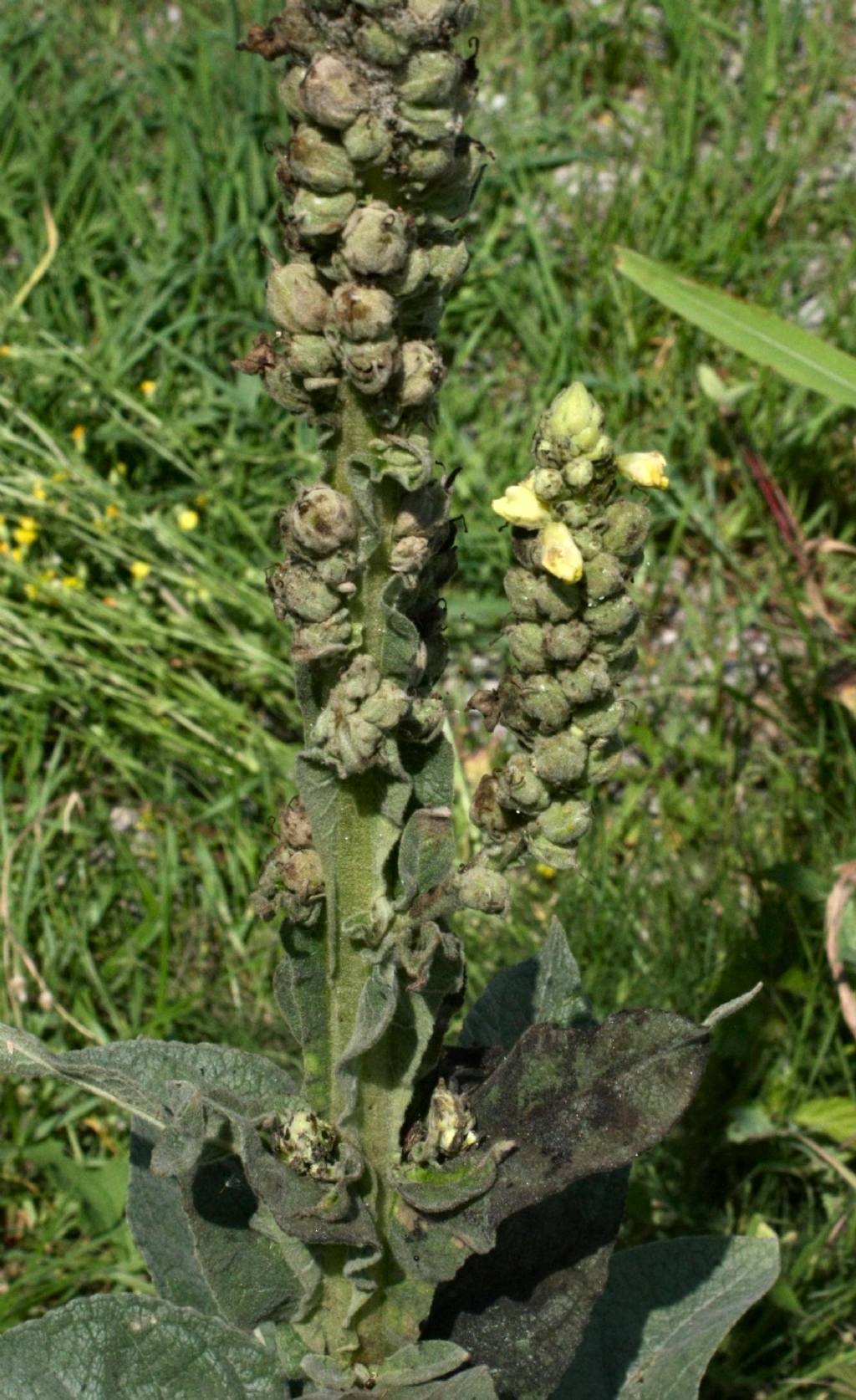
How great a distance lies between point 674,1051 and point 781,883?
1407 mm

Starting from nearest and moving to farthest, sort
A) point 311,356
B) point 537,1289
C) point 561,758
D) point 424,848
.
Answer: point 311,356 < point 561,758 < point 424,848 < point 537,1289

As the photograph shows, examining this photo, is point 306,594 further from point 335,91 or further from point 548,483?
point 335,91

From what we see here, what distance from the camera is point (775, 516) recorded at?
12.9 ft

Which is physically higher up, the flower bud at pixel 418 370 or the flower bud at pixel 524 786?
the flower bud at pixel 418 370

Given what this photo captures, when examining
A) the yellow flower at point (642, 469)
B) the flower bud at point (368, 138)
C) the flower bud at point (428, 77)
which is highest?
the flower bud at point (428, 77)

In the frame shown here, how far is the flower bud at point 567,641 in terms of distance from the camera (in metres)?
1.49

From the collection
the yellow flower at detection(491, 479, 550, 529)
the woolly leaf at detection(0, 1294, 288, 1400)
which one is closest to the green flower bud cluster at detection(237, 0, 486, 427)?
the yellow flower at detection(491, 479, 550, 529)

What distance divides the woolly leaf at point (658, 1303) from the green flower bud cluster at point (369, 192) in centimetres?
139

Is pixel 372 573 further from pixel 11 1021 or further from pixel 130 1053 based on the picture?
pixel 11 1021

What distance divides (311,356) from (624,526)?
0.35 metres

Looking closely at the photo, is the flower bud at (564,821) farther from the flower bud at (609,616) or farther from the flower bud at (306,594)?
the flower bud at (306,594)

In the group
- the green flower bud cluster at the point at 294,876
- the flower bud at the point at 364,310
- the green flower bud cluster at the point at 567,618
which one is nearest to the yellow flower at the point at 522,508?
the green flower bud cluster at the point at 567,618

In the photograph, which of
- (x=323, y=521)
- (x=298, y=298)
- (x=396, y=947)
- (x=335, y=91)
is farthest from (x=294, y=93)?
(x=396, y=947)

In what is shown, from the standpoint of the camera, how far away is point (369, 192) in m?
1.39
